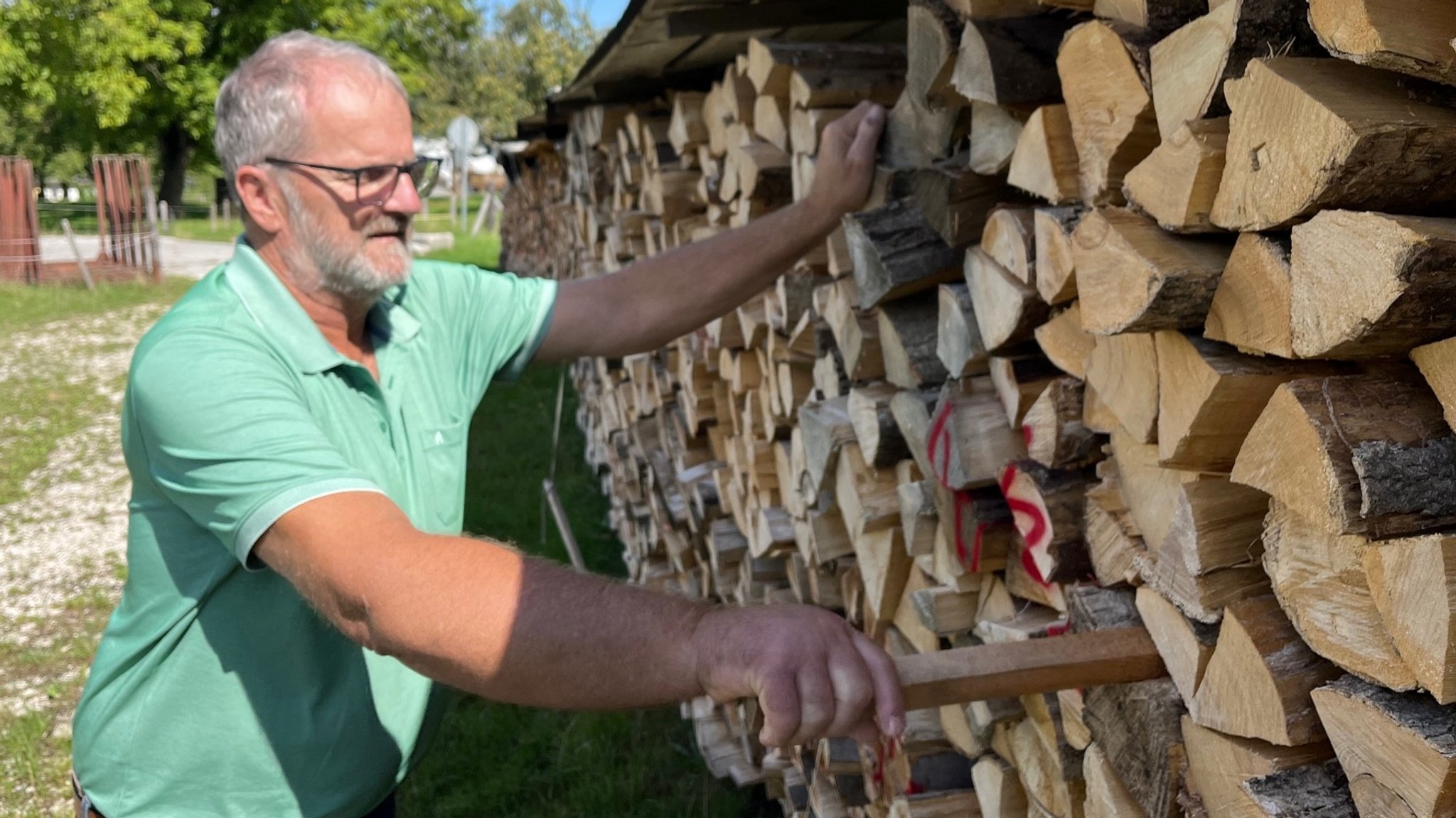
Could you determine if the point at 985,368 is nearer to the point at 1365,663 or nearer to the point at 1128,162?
the point at 1128,162

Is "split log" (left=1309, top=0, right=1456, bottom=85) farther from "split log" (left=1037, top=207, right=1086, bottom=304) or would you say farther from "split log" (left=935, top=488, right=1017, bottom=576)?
"split log" (left=935, top=488, right=1017, bottom=576)

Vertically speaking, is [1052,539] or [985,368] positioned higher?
[985,368]

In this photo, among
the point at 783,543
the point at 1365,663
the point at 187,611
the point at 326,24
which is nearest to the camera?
the point at 1365,663

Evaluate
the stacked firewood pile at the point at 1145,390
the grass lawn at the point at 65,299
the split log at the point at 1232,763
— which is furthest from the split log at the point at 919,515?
the grass lawn at the point at 65,299

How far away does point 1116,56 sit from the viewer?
130 cm

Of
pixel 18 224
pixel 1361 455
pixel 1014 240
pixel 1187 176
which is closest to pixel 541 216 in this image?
pixel 1014 240

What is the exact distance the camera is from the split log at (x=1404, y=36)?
90 cm

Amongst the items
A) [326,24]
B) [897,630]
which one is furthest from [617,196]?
[326,24]

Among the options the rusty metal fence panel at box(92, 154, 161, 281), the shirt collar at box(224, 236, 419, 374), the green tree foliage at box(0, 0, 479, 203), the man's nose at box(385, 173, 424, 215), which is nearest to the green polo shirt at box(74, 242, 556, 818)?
the shirt collar at box(224, 236, 419, 374)

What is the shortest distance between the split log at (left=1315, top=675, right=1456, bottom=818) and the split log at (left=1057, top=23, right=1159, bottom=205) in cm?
61

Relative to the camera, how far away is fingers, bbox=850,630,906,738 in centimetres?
121

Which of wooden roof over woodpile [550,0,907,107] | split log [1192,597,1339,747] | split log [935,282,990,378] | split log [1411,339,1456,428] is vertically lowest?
split log [1192,597,1339,747]

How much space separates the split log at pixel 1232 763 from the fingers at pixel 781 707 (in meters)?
0.46

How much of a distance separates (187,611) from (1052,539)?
1.39 metres
